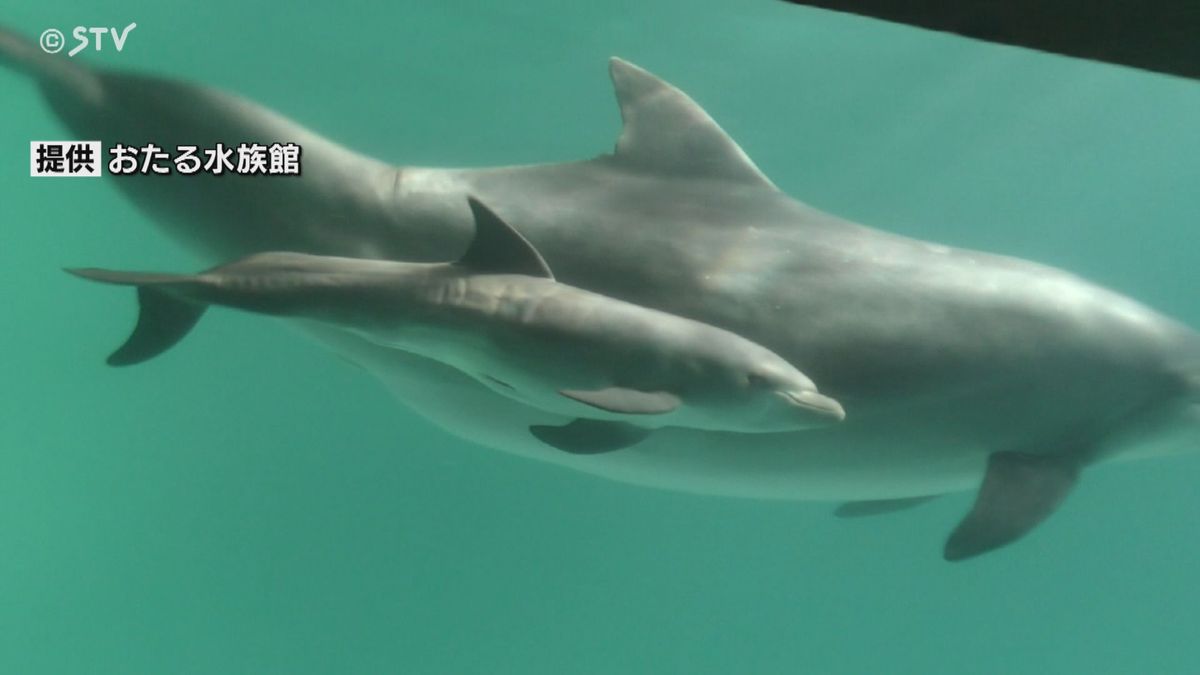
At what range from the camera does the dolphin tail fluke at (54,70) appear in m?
7.70

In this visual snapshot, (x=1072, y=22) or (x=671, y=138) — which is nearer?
(x=1072, y=22)

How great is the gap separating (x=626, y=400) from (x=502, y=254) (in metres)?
1.25

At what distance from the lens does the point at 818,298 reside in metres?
6.71

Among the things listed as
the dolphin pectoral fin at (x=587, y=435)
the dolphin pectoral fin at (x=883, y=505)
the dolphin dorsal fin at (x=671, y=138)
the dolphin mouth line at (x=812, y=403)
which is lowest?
the dolphin pectoral fin at (x=883, y=505)

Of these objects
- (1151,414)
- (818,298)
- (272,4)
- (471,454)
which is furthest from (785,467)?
(272,4)

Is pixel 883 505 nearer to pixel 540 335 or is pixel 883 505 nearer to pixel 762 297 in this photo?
pixel 762 297

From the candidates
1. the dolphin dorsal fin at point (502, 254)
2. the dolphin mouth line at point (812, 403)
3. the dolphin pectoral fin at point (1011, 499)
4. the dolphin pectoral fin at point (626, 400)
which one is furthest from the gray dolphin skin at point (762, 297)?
the dolphin pectoral fin at point (626, 400)

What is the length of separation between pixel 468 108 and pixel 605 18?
4.63 meters

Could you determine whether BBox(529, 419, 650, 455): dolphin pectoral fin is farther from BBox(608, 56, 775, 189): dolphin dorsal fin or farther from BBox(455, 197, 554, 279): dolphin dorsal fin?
BBox(608, 56, 775, 189): dolphin dorsal fin

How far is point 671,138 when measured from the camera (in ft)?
24.2

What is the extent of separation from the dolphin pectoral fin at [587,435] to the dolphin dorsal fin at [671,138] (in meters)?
2.24

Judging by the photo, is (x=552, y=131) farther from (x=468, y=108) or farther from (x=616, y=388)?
(x=616, y=388)

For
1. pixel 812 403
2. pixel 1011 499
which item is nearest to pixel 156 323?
pixel 812 403

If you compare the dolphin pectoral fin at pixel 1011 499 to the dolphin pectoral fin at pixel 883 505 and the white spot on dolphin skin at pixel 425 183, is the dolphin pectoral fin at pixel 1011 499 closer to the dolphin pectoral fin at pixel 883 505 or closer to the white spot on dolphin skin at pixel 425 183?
the dolphin pectoral fin at pixel 883 505
